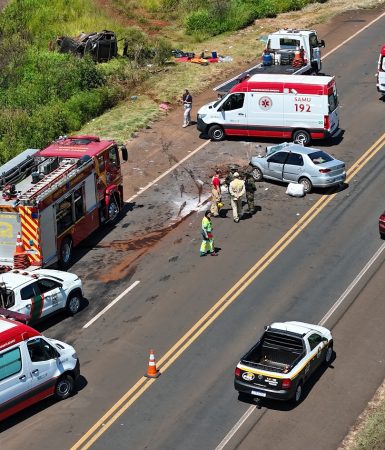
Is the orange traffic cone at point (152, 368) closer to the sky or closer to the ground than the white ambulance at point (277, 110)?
closer to the ground

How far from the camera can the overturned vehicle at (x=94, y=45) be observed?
174ft

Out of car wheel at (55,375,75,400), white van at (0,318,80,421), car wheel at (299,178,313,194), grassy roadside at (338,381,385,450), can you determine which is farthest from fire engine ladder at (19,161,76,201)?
grassy roadside at (338,381,385,450)

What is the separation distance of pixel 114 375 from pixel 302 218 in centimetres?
1187

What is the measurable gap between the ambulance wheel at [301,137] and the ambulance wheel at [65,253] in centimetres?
1227

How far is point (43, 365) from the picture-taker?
24.2 metres

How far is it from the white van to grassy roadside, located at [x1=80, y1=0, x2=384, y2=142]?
20311mm

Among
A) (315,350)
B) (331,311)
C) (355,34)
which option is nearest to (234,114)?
(331,311)

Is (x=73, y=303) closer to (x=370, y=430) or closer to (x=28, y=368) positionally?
(x=28, y=368)

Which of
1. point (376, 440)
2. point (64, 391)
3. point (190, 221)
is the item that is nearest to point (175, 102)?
point (190, 221)

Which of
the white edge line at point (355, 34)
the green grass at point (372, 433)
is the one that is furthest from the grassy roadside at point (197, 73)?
the green grass at point (372, 433)

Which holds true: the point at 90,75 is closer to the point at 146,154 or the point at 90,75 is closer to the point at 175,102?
the point at 175,102

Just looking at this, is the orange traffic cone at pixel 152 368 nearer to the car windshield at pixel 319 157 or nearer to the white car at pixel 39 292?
the white car at pixel 39 292

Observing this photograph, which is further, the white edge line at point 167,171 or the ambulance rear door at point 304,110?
the ambulance rear door at point 304,110

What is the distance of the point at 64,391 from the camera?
82.4 feet
